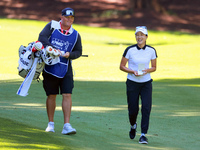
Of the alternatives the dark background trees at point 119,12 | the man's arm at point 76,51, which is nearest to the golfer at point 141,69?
the man's arm at point 76,51

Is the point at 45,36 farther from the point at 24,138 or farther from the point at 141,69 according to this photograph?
the point at 24,138

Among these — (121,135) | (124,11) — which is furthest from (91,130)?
(124,11)

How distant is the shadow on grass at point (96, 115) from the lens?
673 cm

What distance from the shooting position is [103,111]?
1031 centimetres

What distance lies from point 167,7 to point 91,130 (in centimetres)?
4346

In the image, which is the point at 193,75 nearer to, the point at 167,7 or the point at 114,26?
the point at 114,26

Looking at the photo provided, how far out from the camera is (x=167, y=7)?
50.2 metres

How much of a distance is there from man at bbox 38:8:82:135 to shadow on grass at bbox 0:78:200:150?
48 cm

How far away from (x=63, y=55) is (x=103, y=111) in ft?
10.7

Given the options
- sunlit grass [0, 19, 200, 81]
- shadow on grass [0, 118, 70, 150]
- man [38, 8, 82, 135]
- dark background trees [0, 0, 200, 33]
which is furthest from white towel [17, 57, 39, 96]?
dark background trees [0, 0, 200, 33]

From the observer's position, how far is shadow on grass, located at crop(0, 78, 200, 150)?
6732mm


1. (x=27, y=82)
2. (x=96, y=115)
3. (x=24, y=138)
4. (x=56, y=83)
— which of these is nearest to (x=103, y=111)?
(x=96, y=115)

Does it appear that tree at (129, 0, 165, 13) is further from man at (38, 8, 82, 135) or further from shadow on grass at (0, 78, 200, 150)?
man at (38, 8, 82, 135)

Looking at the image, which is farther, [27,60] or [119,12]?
[119,12]
